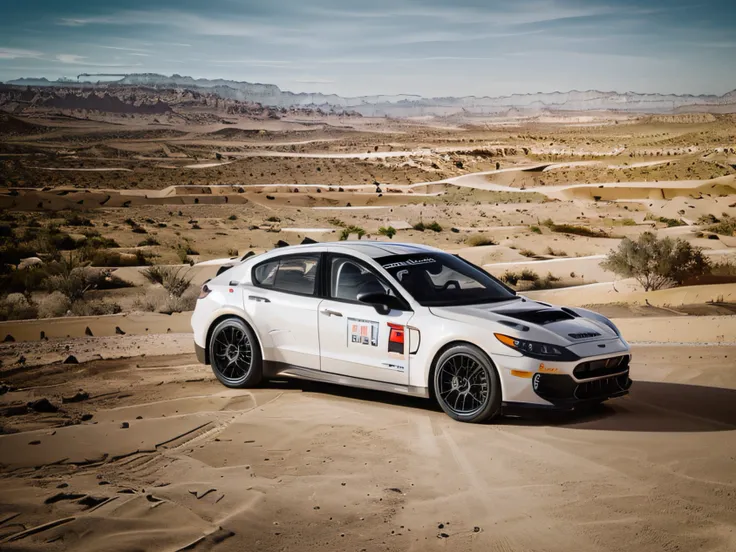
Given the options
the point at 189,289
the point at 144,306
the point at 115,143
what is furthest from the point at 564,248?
the point at 115,143

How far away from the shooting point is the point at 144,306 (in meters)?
20.9

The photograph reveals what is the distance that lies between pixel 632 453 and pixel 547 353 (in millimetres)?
1204

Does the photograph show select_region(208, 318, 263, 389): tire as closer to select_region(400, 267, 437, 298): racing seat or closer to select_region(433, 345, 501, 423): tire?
select_region(400, 267, 437, 298): racing seat

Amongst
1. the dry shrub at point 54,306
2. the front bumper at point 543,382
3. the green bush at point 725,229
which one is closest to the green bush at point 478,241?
the green bush at point 725,229

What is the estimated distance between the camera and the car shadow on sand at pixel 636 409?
8.29 metres

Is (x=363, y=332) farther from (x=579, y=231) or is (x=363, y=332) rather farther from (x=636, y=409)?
(x=579, y=231)

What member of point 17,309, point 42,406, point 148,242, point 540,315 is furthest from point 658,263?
point 148,242

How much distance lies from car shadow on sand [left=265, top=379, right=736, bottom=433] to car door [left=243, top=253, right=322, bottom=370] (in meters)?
0.59

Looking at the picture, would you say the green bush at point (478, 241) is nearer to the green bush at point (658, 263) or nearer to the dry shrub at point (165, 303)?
the green bush at point (658, 263)

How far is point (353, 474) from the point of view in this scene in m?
6.89

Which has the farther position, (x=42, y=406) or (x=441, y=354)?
(x=42, y=406)

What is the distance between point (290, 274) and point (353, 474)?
136 inches

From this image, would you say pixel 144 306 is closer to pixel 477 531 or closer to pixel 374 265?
pixel 374 265

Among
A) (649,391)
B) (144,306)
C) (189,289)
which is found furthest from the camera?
(189,289)
